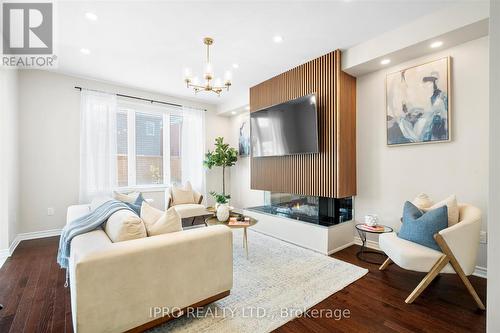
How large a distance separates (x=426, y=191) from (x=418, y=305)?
1531 mm

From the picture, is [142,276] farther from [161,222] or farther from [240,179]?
[240,179]

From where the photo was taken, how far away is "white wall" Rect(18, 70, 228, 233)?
373cm

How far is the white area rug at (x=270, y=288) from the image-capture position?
1.72 metres

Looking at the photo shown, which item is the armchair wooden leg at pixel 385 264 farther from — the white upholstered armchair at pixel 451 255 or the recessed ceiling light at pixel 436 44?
the recessed ceiling light at pixel 436 44

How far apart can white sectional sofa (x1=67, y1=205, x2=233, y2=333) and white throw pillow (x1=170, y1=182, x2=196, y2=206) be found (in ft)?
8.81

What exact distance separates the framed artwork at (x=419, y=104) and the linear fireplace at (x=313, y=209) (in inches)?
47.7

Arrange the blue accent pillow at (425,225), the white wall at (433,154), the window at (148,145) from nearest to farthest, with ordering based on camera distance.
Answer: the blue accent pillow at (425,225) < the white wall at (433,154) < the window at (148,145)

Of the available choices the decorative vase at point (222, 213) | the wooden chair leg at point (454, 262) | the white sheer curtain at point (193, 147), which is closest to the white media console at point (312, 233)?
the decorative vase at point (222, 213)

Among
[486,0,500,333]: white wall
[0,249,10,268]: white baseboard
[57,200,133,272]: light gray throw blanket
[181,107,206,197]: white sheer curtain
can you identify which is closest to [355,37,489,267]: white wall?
[486,0,500,333]: white wall

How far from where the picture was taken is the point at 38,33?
110 inches

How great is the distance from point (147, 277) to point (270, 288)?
4.10 feet

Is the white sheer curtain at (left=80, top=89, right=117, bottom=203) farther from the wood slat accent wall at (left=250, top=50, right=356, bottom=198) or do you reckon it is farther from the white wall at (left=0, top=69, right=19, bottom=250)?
the wood slat accent wall at (left=250, top=50, right=356, bottom=198)

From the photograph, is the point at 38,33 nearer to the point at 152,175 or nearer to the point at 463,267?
the point at 152,175

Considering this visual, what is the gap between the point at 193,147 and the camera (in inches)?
218
